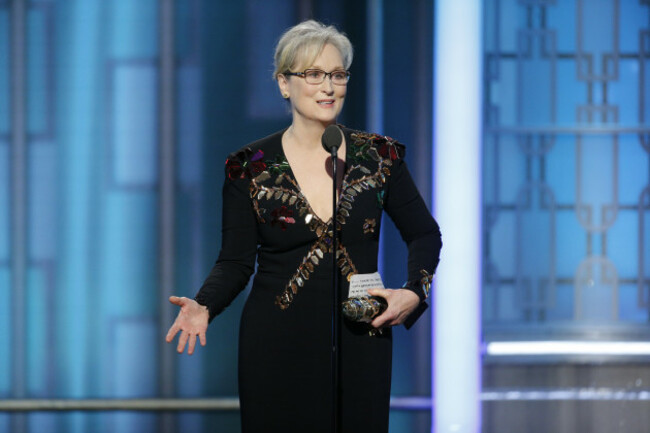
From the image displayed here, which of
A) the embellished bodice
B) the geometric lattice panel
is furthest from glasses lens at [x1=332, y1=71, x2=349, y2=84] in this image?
the geometric lattice panel

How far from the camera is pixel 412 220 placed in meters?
1.87

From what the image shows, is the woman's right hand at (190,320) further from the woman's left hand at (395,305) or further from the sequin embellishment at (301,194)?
the woman's left hand at (395,305)

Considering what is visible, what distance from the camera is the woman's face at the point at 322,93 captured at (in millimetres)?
1766

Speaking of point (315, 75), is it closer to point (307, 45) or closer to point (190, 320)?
point (307, 45)

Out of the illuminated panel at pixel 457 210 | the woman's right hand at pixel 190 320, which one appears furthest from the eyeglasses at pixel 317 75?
the illuminated panel at pixel 457 210

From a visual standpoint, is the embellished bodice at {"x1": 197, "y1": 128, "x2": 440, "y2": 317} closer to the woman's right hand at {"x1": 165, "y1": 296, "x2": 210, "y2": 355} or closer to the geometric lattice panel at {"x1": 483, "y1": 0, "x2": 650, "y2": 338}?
the woman's right hand at {"x1": 165, "y1": 296, "x2": 210, "y2": 355}

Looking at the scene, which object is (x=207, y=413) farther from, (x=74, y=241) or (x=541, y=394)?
(x=541, y=394)

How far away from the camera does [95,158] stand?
369cm

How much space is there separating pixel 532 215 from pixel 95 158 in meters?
1.89

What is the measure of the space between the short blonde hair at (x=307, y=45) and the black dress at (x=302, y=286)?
195 millimetres

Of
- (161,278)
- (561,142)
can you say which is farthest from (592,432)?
(161,278)

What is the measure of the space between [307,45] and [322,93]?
10cm

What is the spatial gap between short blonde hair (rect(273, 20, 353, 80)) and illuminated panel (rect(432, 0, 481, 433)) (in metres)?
1.52

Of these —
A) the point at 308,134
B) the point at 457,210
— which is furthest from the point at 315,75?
the point at 457,210
